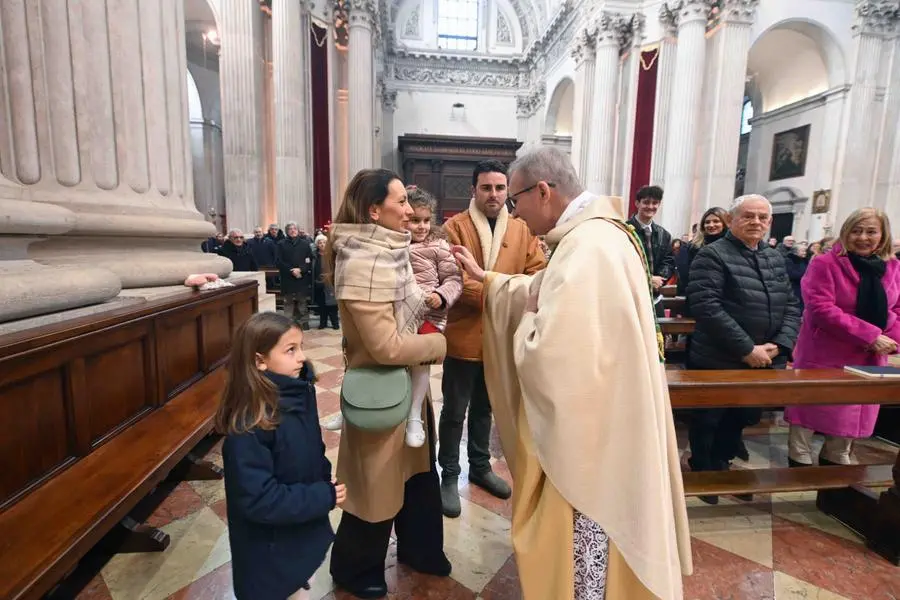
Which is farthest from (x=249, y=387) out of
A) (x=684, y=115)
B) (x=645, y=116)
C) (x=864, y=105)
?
(x=864, y=105)

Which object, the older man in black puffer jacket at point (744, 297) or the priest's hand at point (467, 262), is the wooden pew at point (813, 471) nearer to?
the older man in black puffer jacket at point (744, 297)

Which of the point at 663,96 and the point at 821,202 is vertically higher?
the point at 663,96

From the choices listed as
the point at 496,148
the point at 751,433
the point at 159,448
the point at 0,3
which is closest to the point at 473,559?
the point at 159,448

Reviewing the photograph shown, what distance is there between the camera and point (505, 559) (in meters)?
2.10

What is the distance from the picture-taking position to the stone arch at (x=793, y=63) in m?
12.1

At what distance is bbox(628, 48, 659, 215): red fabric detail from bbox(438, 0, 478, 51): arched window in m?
10.7

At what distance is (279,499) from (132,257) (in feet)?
7.69

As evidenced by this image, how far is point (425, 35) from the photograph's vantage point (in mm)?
19812

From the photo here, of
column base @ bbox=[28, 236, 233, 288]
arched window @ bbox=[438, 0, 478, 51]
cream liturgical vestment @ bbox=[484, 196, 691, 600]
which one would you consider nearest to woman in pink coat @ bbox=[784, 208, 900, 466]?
cream liturgical vestment @ bbox=[484, 196, 691, 600]

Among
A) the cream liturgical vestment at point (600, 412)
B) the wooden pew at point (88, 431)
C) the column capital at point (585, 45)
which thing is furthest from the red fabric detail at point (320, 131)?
the cream liturgical vestment at point (600, 412)

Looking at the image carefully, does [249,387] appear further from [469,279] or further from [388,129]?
[388,129]

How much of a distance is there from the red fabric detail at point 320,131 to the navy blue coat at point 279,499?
35.2 feet

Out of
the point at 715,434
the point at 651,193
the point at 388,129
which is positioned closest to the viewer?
the point at 715,434

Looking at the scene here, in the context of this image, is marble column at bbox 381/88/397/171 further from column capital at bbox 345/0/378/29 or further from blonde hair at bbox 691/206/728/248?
blonde hair at bbox 691/206/728/248
